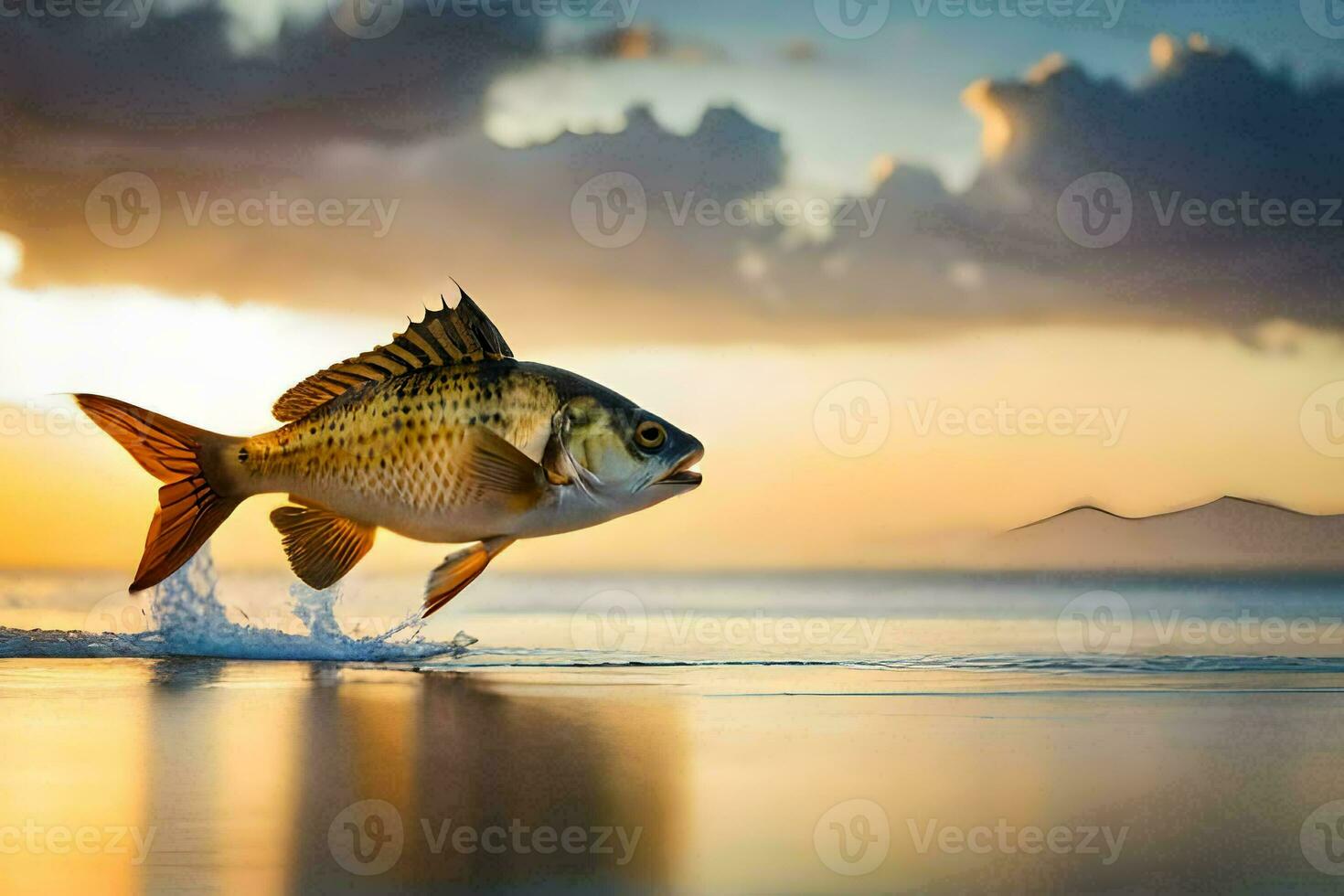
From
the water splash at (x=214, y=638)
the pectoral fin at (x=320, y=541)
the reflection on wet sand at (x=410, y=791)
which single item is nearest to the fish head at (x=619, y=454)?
the pectoral fin at (x=320, y=541)

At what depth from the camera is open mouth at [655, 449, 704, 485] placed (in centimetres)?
326

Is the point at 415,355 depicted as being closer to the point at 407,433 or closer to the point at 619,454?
the point at 407,433

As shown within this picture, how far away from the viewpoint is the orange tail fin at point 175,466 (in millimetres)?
3355

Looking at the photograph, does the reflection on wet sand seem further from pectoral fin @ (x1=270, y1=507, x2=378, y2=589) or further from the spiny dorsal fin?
the spiny dorsal fin

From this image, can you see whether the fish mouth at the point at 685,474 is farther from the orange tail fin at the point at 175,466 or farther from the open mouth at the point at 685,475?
the orange tail fin at the point at 175,466

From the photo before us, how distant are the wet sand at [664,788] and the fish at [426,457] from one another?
0.72 m

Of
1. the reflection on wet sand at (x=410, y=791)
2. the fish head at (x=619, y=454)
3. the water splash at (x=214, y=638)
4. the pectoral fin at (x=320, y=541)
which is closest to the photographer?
the reflection on wet sand at (x=410, y=791)

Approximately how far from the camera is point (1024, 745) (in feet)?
14.7

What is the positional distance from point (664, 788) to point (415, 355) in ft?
4.86

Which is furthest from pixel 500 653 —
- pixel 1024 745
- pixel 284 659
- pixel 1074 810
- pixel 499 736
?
pixel 1074 810

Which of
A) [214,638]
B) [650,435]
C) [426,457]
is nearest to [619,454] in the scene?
[650,435]

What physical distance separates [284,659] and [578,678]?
207 cm

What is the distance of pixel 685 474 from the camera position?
330 cm

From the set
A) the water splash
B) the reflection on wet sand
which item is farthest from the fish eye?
the water splash
